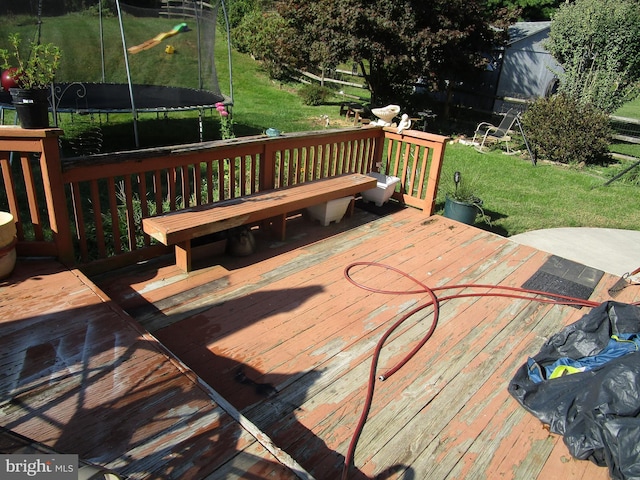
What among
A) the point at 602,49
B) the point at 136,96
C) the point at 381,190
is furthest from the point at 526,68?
the point at 381,190

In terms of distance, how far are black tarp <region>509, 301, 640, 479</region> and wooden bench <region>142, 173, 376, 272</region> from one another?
206 cm

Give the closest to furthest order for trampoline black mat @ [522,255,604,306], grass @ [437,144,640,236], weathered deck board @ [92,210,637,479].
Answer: weathered deck board @ [92,210,637,479] < trampoline black mat @ [522,255,604,306] < grass @ [437,144,640,236]

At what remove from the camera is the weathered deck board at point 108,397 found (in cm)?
156

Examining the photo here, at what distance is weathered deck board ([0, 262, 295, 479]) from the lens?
5.13 ft

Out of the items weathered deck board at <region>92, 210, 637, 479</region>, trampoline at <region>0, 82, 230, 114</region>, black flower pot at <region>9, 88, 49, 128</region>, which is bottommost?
weathered deck board at <region>92, 210, 637, 479</region>

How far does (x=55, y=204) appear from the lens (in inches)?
105

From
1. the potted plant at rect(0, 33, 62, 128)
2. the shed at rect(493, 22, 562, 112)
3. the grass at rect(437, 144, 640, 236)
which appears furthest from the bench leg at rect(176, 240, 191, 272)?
the shed at rect(493, 22, 562, 112)

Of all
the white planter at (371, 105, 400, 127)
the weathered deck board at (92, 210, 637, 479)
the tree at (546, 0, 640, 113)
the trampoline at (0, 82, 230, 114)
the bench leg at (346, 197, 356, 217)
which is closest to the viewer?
the weathered deck board at (92, 210, 637, 479)

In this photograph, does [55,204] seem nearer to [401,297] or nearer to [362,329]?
[362,329]

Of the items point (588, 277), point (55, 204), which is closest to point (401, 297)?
point (588, 277)

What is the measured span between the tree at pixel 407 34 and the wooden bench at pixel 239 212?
23.3 ft

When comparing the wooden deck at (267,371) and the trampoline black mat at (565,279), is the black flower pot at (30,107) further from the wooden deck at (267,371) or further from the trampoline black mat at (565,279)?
the trampoline black mat at (565,279)

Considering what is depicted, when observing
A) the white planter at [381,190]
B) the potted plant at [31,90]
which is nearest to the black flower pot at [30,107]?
→ the potted plant at [31,90]

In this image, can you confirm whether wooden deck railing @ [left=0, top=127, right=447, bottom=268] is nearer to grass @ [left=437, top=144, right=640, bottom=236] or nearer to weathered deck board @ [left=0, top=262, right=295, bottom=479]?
weathered deck board @ [left=0, top=262, right=295, bottom=479]
